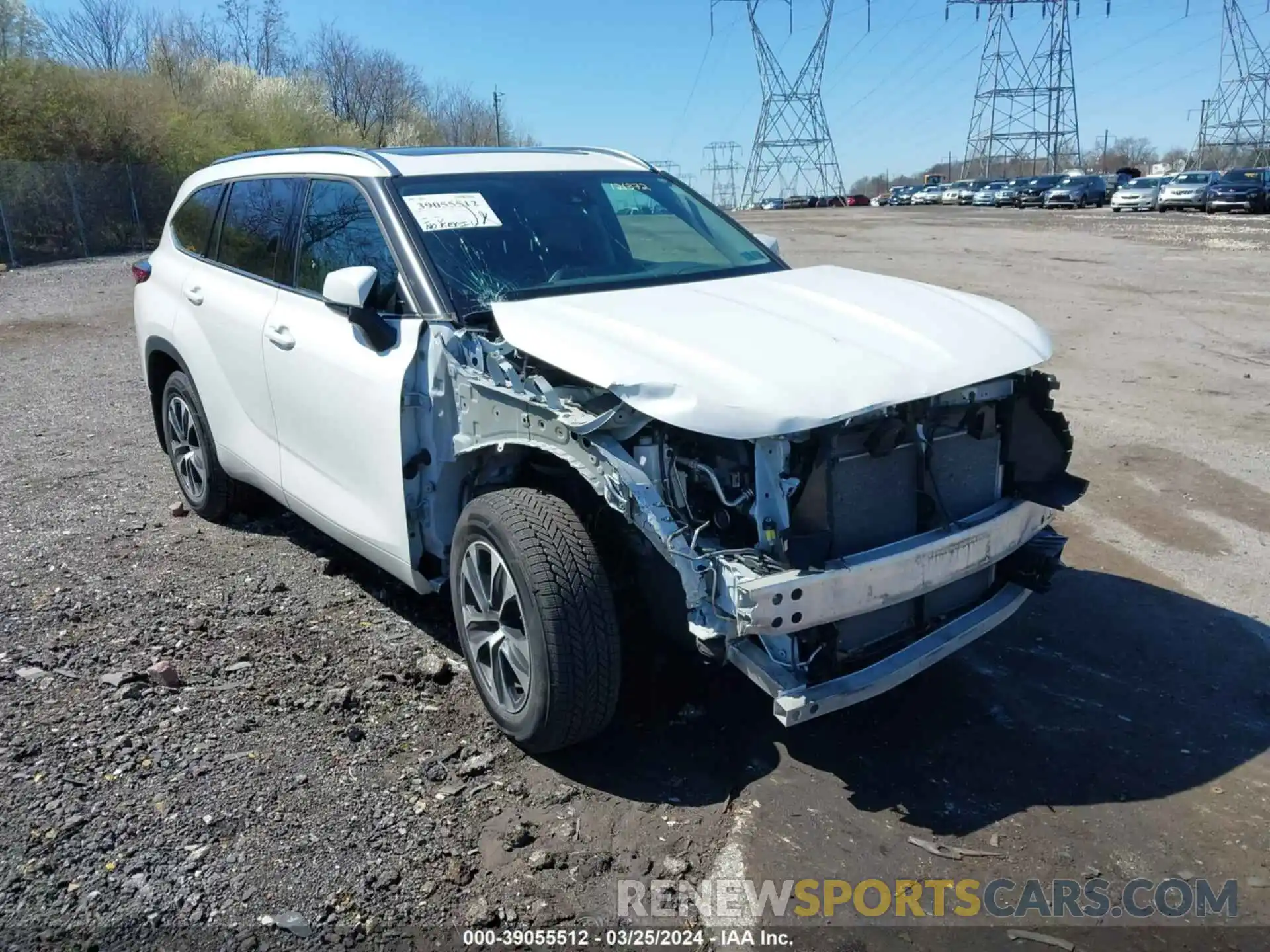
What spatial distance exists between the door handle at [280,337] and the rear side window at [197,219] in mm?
1273

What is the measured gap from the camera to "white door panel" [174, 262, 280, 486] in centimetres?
454

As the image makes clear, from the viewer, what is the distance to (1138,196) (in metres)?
39.8

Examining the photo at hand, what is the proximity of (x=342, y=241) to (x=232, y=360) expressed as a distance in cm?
101

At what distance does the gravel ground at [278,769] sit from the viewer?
2746mm

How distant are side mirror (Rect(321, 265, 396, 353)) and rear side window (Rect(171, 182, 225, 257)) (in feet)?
6.79

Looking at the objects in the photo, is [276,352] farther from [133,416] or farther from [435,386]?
[133,416]

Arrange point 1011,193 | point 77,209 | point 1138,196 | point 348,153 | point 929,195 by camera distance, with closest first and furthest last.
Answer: point 348,153, point 77,209, point 1138,196, point 1011,193, point 929,195

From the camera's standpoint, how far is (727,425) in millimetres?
2682

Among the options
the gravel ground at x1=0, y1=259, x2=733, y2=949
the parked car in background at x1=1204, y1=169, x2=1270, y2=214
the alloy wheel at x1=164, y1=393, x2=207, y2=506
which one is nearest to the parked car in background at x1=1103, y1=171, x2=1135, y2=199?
the parked car in background at x1=1204, y1=169, x2=1270, y2=214

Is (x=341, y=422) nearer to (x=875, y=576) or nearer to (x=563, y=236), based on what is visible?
(x=563, y=236)

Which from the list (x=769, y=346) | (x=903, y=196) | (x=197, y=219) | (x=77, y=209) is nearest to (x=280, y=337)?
(x=197, y=219)

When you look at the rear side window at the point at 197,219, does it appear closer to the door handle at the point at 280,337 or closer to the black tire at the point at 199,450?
the black tire at the point at 199,450

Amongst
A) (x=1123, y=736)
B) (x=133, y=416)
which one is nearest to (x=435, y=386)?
(x=1123, y=736)

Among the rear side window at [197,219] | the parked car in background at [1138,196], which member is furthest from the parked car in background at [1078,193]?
the rear side window at [197,219]
